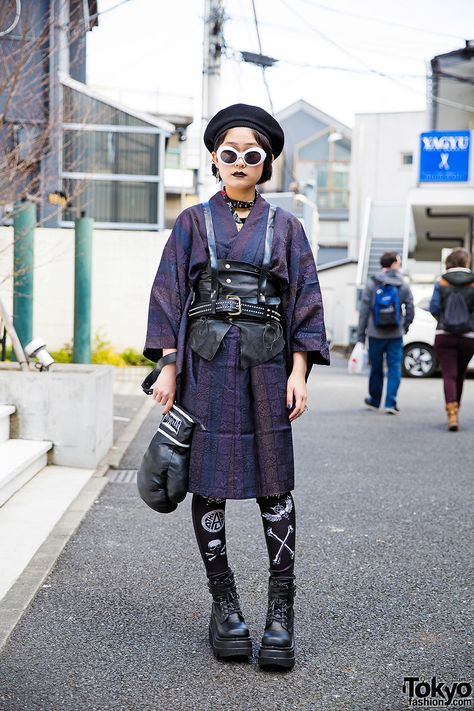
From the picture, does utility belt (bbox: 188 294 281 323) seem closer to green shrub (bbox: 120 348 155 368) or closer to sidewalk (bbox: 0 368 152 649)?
sidewalk (bbox: 0 368 152 649)

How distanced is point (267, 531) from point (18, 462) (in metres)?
2.83

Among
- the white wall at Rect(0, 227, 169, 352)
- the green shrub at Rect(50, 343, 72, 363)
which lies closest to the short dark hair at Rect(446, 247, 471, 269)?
the green shrub at Rect(50, 343, 72, 363)

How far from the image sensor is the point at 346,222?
44.2 m

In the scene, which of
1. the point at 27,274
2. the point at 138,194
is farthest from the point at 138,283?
the point at 27,274

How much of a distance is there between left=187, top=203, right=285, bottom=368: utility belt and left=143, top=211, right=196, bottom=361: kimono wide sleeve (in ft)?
0.27

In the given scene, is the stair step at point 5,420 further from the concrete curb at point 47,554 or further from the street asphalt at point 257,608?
the street asphalt at point 257,608

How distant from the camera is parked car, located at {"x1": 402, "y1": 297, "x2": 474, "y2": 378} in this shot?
643 inches

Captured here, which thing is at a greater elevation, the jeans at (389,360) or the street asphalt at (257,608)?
the jeans at (389,360)

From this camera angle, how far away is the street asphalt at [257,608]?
118 inches

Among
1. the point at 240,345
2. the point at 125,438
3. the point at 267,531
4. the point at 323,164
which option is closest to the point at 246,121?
the point at 240,345

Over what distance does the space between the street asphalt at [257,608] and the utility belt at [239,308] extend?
3.51ft

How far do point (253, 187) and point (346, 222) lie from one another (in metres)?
41.6

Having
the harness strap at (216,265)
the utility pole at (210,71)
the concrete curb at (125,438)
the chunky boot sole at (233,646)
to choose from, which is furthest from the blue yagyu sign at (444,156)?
the chunky boot sole at (233,646)

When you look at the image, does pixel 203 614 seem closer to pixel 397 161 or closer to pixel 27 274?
pixel 27 274
